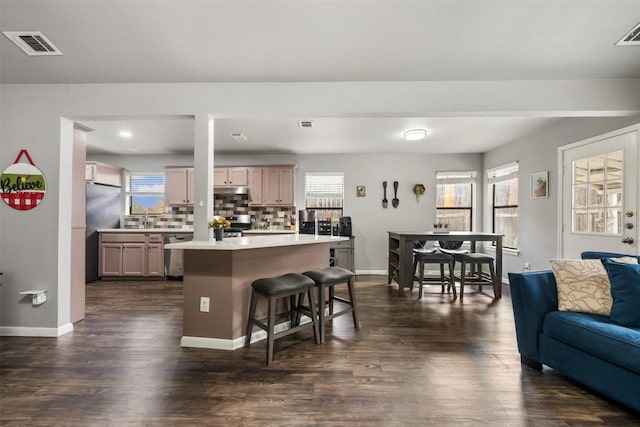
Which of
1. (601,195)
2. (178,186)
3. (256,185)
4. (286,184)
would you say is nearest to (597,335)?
(601,195)

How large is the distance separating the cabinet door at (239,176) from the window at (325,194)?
3.85 feet

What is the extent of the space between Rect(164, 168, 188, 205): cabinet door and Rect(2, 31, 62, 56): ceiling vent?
322 cm

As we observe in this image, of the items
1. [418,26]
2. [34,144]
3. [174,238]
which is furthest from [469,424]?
[174,238]

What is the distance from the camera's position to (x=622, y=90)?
262 cm

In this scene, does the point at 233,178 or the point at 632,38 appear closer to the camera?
the point at 632,38

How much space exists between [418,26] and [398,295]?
334cm

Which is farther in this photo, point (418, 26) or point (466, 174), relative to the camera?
point (466, 174)

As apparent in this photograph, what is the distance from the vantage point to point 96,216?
5031 mm

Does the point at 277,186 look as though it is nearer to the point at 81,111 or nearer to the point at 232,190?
the point at 232,190

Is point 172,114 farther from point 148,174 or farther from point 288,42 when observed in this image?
point 148,174

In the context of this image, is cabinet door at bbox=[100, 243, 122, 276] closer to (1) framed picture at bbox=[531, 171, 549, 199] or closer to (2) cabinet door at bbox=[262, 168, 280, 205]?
(2) cabinet door at bbox=[262, 168, 280, 205]

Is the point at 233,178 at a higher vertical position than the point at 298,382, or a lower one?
higher

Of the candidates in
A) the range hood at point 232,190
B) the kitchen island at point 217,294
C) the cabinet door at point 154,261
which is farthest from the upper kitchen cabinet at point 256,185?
the kitchen island at point 217,294

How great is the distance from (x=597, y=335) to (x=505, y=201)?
3893mm
